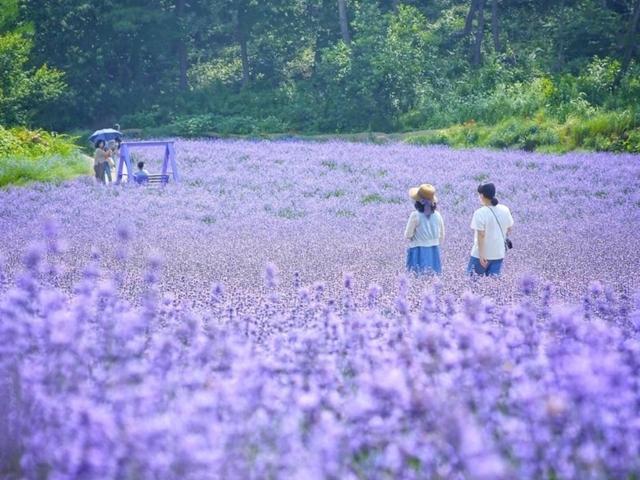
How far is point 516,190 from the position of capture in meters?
15.1

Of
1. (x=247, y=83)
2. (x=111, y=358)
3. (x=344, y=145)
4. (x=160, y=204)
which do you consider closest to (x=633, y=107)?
(x=344, y=145)

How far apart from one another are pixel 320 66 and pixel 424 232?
23.7 meters

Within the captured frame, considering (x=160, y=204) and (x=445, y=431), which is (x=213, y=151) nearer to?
(x=160, y=204)

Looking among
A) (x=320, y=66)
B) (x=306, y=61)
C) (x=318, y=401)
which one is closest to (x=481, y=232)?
(x=318, y=401)

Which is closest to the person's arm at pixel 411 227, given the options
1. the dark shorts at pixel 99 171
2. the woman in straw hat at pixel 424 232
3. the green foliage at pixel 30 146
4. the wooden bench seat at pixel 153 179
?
the woman in straw hat at pixel 424 232

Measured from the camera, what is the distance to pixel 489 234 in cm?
774

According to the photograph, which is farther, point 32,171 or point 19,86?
point 19,86

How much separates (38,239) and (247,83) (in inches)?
1007

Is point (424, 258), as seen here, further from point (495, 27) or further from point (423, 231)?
point (495, 27)

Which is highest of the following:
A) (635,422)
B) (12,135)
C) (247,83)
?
(247,83)

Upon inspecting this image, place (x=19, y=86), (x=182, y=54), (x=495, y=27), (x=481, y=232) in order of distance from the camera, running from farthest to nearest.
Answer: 1. (x=182, y=54)
2. (x=495, y=27)
3. (x=19, y=86)
4. (x=481, y=232)

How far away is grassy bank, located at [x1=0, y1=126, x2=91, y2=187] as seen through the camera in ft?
52.5

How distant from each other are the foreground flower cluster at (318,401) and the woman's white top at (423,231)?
3.47 meters

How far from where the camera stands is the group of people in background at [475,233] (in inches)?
305
